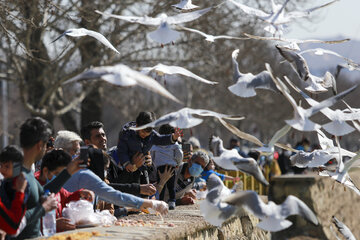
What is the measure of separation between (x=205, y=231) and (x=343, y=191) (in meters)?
1.78

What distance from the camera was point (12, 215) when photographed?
4.90 m

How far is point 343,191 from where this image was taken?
322 inches

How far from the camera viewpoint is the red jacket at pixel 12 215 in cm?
490

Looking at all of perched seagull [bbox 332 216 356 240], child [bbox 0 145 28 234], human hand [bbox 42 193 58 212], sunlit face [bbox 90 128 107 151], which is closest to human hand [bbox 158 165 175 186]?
sunlit face [bbox 90 128 107 151]

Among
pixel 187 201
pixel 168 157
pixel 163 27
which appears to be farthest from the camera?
pixel 187 201

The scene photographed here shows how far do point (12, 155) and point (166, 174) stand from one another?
12.8ft

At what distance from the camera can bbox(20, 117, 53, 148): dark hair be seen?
5.29m

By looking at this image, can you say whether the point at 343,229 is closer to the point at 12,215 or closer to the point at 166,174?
the point at 166,174

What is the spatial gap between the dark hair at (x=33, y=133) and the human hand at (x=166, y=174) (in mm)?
3759


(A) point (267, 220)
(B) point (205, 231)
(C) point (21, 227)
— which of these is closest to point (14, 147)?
(C) point (21, 227)

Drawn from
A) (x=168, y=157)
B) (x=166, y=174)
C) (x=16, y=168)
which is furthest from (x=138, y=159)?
(x=16, y=168)

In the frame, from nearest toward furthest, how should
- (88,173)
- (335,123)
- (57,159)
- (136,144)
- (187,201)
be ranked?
(57,159), (88,173), (335,123), (136,144), (187,201)

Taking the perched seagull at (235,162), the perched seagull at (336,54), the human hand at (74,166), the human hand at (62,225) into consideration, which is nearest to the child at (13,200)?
the human hand at (74,166)

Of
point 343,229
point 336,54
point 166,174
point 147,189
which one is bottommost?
point 343,229
